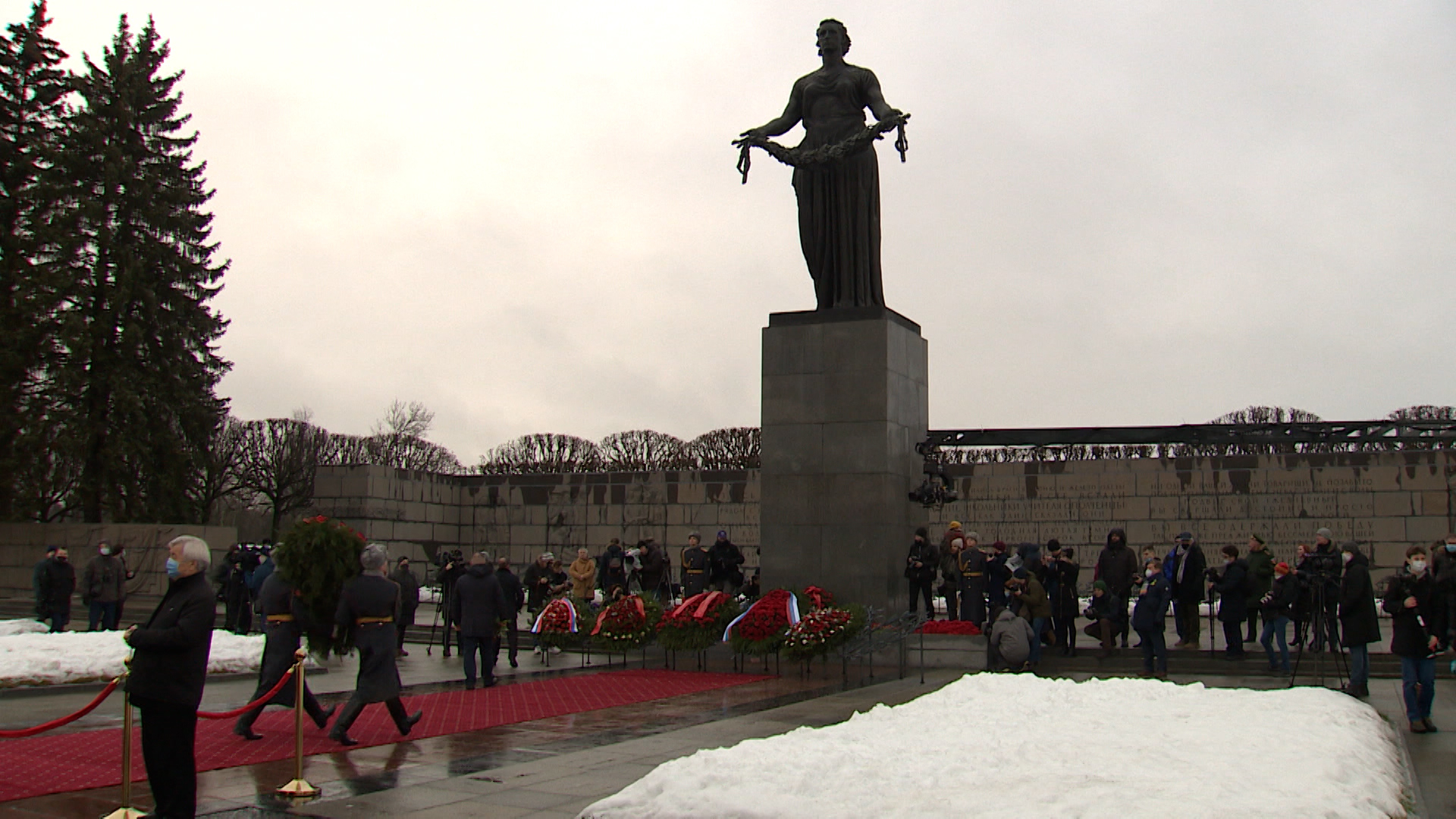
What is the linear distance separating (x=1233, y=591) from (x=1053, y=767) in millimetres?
9689

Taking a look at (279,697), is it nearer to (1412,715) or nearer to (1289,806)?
(1289,806)

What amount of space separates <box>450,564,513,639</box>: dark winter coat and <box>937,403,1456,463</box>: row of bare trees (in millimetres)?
8067

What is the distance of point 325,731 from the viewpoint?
10.4m

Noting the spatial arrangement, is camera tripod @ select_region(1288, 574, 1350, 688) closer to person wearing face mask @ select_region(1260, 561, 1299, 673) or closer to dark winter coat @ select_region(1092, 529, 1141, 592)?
person wearing face mask @ select_region(1260, 561, 1299, 673)

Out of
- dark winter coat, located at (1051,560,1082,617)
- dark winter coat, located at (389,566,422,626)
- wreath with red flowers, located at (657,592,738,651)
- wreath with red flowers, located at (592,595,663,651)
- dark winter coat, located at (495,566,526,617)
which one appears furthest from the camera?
dark winter coat, located at (389,566,422,626)

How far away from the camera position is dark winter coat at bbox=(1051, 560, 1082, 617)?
16.1 metres

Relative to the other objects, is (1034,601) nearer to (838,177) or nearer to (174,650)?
(838,177)

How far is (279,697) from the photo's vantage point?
10953 millimetres

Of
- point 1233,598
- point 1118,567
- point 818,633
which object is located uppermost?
point 1118,567

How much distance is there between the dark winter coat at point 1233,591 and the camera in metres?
15.4

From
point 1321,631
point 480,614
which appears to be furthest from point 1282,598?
point 480,614

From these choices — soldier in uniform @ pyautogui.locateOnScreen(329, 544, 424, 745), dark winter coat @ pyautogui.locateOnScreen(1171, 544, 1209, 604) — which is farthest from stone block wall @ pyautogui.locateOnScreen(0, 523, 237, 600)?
dark winter coat @ pyautogui.locateOnScreen(1171, 544, 1209, 604)

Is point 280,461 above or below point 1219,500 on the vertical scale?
above

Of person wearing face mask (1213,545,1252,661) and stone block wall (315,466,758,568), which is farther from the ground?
stone block wall (315,466,758,568)
